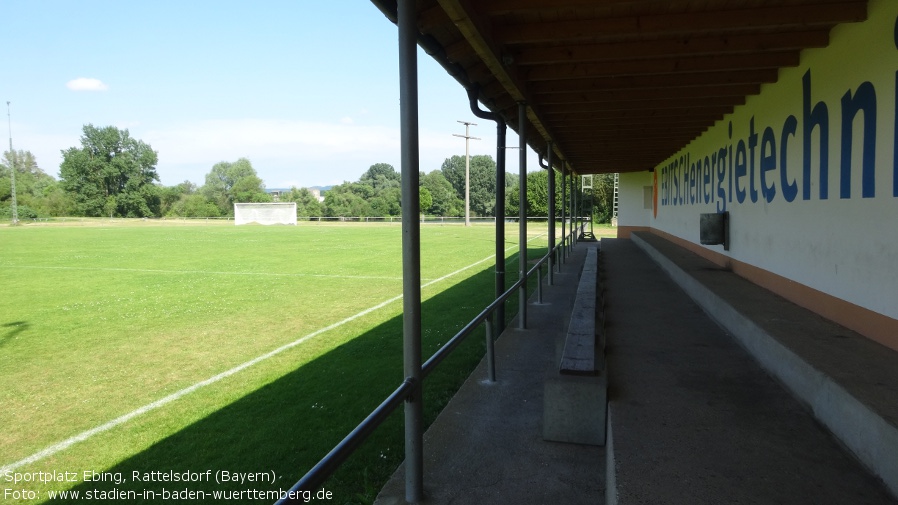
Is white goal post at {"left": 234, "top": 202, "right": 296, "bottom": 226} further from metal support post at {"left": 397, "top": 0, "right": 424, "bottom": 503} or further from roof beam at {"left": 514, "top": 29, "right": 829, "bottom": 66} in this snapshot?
metal support post at {"left": 397, "top": 0, "right": 424, "bottom": 503}

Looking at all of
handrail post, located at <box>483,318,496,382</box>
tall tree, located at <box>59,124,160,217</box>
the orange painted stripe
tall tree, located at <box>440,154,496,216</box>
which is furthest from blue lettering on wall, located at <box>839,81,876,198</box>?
tall tree, located at <box>59,124,160,217</box>

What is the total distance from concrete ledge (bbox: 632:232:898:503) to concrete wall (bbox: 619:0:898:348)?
25 centimetres

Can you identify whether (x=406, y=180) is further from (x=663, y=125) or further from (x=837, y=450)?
(x=663, y=125)

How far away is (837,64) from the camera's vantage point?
4777mm

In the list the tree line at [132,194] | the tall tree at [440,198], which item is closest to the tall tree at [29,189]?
the tree line at [132,194]

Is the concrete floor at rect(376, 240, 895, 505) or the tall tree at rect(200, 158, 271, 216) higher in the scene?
the tall tree at rect(200, 158, 271, 216)

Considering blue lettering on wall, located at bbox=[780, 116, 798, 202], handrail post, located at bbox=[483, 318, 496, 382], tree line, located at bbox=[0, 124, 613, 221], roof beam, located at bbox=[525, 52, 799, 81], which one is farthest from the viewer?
tree line, located at bbox=[0, 124, 613, 221]

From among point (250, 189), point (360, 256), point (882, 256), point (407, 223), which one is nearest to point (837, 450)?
point (882, 256)

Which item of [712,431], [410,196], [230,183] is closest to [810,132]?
[712,431]

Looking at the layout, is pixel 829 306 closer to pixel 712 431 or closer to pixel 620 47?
pixel 712 431

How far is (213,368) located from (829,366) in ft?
18.9

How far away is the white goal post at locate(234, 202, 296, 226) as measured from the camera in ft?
213

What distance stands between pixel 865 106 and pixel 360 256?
18.1 m

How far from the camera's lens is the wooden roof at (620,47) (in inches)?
163
